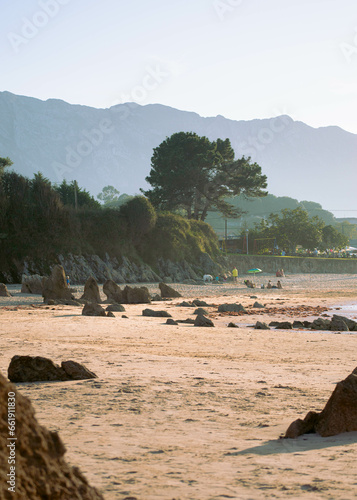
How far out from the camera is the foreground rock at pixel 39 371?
7.44 metres

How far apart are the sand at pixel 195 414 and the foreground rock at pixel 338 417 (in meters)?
0.09

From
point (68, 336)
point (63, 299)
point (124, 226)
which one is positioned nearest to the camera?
point (68, 336)

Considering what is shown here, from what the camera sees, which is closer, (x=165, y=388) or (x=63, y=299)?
(x=165, y=388)

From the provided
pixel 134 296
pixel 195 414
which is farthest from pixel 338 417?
pixel 134 296

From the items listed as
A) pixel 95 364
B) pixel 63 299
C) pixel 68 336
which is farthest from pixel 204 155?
pixel 95 364

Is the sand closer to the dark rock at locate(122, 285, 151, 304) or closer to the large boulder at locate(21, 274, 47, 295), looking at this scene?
the dark rock at locate(122, 285, 151, 304)

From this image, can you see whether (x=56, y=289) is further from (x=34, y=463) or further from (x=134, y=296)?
(x=34, y=463)

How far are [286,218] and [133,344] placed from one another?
81031mm

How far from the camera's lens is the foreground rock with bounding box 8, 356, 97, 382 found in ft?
24.4

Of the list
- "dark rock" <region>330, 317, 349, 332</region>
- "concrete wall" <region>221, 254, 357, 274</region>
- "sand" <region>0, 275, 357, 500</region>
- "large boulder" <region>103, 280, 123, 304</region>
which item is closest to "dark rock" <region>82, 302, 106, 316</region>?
"sand" <region>0, 275, 357, 500</region>

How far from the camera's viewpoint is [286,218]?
299ft

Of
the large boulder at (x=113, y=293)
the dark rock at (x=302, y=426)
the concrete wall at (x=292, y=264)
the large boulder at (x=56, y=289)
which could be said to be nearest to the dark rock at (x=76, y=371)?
the dark rock at (x=302, y=426)

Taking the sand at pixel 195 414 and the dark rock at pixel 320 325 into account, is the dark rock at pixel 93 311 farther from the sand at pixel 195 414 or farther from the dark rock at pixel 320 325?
the dark rock at pixel 320 325

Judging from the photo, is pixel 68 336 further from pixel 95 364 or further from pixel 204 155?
pixel 204 155
